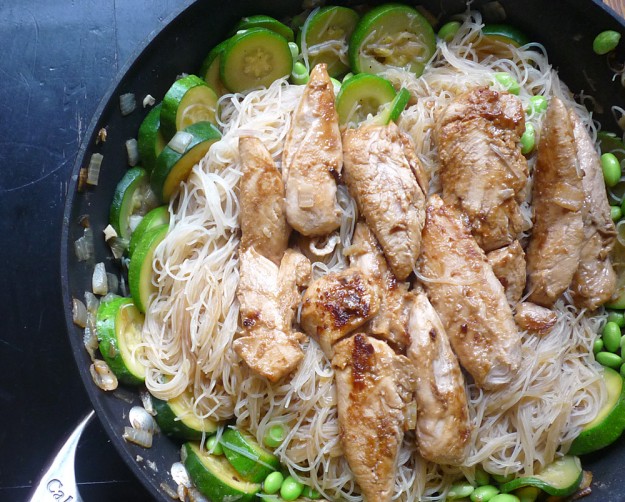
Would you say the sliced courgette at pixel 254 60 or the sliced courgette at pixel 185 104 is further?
the sliced courgette at pixel 254 60

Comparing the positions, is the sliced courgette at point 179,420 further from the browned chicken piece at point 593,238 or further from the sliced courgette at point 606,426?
the browned chicken piece at point 593,238

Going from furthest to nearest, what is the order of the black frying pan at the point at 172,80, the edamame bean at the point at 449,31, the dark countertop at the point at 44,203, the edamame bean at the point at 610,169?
1. the dark countertop at the point at 44,203
2. the edamame bean at the point at 449,31
3. the edamame bean at the point at 610,169
4. the black frying pan at the point at 172,80

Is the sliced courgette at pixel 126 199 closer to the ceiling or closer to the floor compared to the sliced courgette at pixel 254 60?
closer to the floor

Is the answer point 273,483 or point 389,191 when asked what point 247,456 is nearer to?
point 273,483

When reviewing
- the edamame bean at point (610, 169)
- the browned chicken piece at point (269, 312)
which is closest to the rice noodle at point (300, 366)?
the browned chicken piece at point (269, 312)

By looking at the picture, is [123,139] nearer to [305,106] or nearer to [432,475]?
[305,106]

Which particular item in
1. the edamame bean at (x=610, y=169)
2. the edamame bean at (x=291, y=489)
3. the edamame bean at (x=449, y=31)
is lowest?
the edamame bean at (x=291, y=489)

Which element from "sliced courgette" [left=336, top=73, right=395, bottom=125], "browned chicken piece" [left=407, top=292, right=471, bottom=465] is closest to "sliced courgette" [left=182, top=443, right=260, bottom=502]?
"browned chicken piece" [left=407, top=292, right=471, bottom=465]

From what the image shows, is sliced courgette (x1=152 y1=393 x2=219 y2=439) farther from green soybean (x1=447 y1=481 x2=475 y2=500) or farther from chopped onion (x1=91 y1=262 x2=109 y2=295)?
green soybean (x1=447 y1=481 x2=475 y2=500)

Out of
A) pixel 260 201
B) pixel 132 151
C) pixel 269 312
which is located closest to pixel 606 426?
pixel 269 312
